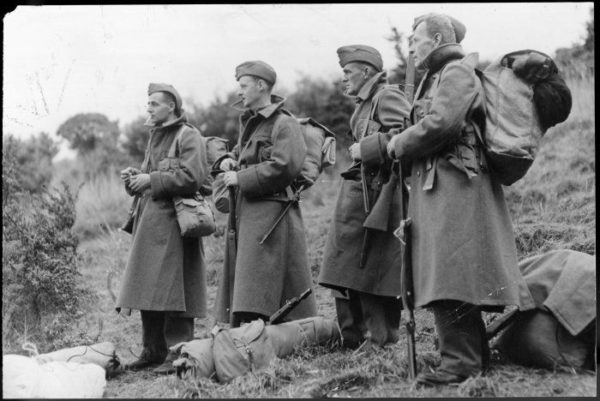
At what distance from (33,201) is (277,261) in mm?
3350

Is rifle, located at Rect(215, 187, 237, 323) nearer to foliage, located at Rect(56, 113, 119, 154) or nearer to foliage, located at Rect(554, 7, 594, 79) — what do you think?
foliage, located at Rect(554, 7, 594, 79)

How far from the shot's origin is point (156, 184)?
6527 mm

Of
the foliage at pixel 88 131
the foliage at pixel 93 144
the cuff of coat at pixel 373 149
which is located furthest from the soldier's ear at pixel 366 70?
the foliage at pixel 88 131

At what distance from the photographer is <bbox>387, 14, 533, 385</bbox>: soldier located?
198 inches

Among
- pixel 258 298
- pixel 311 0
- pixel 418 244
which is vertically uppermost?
pixel 311 0

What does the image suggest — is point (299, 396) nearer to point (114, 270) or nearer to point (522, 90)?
point (522, 90)

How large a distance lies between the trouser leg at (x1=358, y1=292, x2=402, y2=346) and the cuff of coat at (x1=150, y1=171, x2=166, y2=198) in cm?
186

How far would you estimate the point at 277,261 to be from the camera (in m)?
6.48

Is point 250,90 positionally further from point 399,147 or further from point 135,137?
point 135,137

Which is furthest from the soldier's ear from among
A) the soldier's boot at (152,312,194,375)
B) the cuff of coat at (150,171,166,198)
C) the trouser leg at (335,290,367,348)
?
the soldier's boot at (152,312,194,375)

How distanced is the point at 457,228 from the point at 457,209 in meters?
0.12

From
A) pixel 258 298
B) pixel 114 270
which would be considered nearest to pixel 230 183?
pixel 258 298

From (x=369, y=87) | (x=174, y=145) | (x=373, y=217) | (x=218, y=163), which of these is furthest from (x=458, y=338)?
(x=174, y=145)

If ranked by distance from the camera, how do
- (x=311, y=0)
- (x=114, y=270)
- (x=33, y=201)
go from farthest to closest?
(x=114, y=270), (x=33, y=201), (x=311, y=0)
